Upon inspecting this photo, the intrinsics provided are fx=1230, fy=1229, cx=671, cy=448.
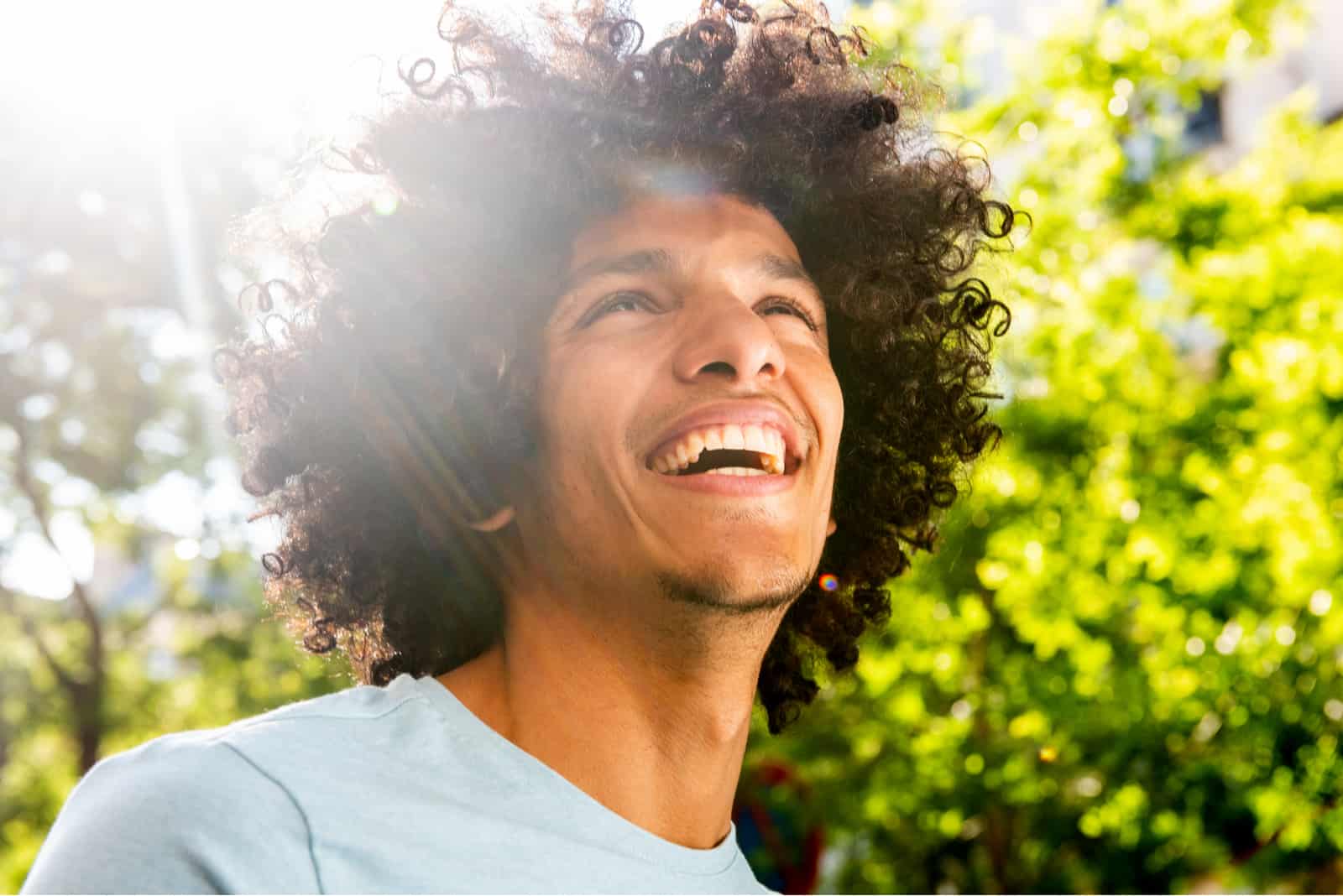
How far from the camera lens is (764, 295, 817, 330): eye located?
8.30 ft

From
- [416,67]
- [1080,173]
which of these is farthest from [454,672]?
[1080,173]

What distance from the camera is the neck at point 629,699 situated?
7.05 feet

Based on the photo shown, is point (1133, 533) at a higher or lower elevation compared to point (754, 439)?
lower

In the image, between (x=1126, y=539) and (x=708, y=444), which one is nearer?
(x=708, y=444)

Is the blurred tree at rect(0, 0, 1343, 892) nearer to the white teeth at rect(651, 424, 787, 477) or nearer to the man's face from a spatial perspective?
the man's face

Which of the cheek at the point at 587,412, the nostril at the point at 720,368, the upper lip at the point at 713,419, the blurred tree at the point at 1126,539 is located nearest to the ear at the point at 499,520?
the cheek at the point at 587,412

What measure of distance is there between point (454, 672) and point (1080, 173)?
6.20m

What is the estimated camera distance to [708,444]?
2211 mm

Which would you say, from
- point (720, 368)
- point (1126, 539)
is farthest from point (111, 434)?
point (720, 368)

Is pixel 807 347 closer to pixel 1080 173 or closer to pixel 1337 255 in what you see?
pixel 1337 255

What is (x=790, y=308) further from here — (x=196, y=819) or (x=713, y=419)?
(x=196, y=819)

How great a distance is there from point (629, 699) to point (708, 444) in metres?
0.48

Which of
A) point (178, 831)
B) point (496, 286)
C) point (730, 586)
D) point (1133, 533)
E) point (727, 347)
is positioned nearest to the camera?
point (178, 831)

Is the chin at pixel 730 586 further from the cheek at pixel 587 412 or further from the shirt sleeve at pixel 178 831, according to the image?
the shirt sleeve at pixel 178 831
